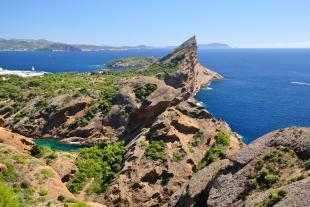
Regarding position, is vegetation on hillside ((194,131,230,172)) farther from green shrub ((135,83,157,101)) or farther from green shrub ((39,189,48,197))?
green shrub ((135,83,157,101))

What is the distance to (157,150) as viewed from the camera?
7056cm

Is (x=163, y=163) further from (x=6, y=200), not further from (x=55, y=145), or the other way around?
(x=55, y=145)

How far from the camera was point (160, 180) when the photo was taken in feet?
219

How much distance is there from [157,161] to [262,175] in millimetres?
25698

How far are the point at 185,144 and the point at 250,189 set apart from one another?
2801 centimetres

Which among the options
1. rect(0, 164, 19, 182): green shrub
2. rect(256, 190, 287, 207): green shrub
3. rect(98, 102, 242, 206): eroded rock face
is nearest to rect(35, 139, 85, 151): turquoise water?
rect(98, 102, 242, 206): eroded rock face

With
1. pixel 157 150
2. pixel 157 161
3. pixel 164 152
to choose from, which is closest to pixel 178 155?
pixel 164 152

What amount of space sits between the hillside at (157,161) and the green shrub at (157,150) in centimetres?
17

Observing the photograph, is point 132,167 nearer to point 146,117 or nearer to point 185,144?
point 185,144

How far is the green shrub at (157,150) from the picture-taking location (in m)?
69.2

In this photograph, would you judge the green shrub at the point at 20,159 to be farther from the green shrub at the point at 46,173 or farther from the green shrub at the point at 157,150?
the green shrub at the point at 157,150

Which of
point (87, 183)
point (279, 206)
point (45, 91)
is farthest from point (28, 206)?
point (45, 91)

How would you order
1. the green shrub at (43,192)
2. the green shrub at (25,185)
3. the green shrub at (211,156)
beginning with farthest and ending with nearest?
the green shrub at (211,156) < the green shrub at (25,185) < the green shrub at (43,192)

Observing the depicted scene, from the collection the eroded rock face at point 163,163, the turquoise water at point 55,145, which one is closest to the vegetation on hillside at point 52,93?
the turquoise water at point 55,145
